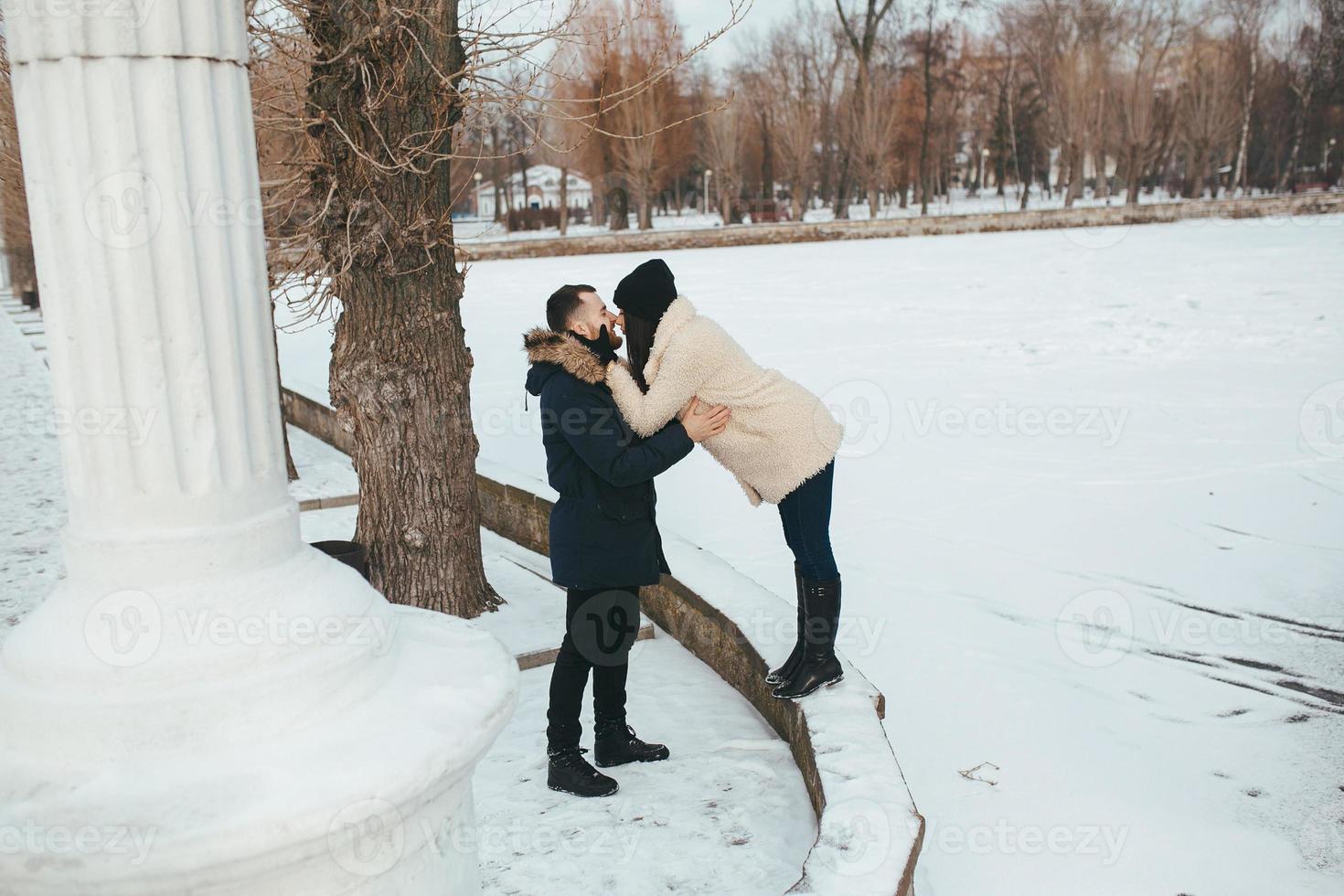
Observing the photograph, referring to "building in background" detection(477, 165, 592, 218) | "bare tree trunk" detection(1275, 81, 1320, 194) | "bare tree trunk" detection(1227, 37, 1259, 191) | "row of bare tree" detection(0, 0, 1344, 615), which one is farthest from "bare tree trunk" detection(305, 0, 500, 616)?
"building in background" detection(477, 165, 592, 218)

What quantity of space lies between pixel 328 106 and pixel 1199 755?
15.7ft

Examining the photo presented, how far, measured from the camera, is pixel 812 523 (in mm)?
3762

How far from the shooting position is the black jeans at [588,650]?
3523 mm

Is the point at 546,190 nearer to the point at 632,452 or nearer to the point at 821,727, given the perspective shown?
the point at 632,452

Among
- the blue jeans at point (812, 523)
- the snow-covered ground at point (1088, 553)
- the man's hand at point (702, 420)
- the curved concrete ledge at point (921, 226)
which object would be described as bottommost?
the snow-covered ground at point (1088, 553)

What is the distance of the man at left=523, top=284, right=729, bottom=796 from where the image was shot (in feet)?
11.0

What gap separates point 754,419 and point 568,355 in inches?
27.5

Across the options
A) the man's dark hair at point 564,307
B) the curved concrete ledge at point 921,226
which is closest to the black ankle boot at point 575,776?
the man's dark hair at point 564,307

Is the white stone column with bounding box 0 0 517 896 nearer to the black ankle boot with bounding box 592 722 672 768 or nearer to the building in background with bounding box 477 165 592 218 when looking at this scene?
the black ankle boot with bounding box 592 722 672 768

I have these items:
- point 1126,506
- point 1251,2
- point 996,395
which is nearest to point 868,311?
point 996,395

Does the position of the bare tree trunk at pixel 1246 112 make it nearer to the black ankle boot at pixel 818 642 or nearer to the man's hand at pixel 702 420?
the black ankle boot at pixel 818 642

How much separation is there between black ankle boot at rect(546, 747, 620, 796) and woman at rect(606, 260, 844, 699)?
27.6 inches

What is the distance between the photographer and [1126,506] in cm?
A: 808

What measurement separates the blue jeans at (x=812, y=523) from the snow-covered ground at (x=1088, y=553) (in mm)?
659
